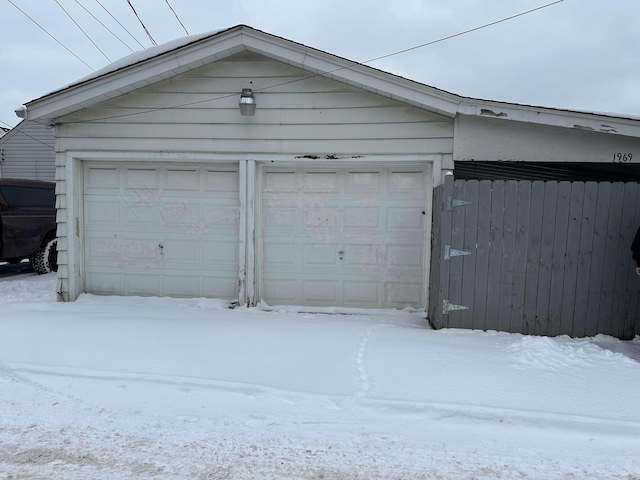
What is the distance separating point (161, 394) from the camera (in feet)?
10.5

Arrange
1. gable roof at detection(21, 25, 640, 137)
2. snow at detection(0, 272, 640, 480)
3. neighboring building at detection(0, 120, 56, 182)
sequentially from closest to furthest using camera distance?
snow at detection(0, 272, 640, 480)
gable roof at detection(21, 25, 640, 137)
neighboring building at detection(0, 120, 56, 182)

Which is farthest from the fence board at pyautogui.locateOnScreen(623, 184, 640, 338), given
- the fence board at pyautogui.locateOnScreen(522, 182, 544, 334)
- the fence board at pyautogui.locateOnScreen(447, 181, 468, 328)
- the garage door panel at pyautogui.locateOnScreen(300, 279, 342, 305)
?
the garage door panel at pyautogui.locateOnScreen(300, 279, 342, 305)

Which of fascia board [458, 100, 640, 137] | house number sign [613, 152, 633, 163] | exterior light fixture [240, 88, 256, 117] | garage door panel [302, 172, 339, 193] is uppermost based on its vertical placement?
exterior light fixture [240, 88, 256, 117]

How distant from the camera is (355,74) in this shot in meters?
5.45

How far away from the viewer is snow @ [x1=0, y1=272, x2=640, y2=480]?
2451mm

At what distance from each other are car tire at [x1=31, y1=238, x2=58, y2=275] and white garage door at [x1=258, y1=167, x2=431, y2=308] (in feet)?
19.8

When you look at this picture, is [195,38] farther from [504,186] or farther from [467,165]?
[504,186]

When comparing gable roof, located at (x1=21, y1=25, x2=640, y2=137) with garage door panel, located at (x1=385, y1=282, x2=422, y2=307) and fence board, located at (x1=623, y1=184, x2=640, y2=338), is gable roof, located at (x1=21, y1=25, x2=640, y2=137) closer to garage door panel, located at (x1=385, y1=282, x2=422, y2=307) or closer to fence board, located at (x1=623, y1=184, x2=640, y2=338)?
fence board, located at (x1=623, y1=184, x2=640, y2=338)

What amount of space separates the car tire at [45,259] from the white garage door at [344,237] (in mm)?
6030

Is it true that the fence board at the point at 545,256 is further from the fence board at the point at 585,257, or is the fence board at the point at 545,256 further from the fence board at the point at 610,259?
the fence board at the point at 610,259

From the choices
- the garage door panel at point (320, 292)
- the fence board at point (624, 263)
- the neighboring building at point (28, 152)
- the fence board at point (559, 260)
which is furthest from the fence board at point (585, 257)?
the neighboring building at point (28, 152)

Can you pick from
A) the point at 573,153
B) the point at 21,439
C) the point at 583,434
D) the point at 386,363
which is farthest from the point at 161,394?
the point at 573,153

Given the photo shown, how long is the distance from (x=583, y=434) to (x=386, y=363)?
5.11 feet

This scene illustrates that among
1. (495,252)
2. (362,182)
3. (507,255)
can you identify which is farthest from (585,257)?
(362,182)
